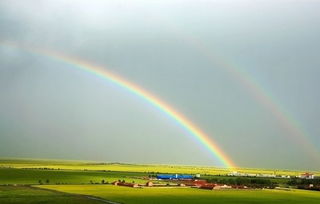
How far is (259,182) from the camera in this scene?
83.4 meters

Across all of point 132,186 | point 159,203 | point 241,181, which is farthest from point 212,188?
point 159,203

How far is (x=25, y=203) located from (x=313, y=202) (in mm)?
28739

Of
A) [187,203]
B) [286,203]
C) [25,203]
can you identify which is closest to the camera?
[25,203]

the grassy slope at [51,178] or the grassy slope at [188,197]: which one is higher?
the grassy slope at [51,178]

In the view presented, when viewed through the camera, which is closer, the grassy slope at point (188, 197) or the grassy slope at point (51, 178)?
the grassy slope at point (188, 197)

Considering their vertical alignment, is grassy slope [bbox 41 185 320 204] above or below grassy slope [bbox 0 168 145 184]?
below

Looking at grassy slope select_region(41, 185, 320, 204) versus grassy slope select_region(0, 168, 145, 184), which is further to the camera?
grassy slope select_region(0, 168, 145, 184)

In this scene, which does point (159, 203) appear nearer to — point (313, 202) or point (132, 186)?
point (313, 202)

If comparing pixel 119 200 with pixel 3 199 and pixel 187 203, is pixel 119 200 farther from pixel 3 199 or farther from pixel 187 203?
pixel 3 199

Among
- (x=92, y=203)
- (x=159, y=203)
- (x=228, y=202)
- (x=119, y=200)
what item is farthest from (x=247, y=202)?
(x=92, y=203)

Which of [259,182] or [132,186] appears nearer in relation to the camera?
[132,186]

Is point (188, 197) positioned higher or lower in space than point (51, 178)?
lower

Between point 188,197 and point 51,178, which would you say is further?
point 51,178

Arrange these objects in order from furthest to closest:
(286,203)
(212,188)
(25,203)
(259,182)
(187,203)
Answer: (259,182) < (212,188) < (286,203) < (187,203) < (25,203)
